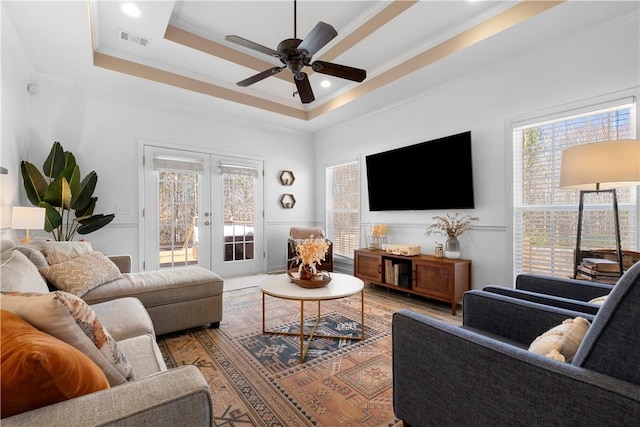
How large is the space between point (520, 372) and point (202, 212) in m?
4.52

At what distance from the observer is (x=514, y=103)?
311 centimetres

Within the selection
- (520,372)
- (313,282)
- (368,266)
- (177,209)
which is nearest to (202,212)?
(177,209)

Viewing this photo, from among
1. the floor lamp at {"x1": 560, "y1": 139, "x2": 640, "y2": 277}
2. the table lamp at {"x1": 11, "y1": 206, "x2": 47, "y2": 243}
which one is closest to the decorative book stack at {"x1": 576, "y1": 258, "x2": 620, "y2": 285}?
the floor lamp at {"x1": 560, "y1": 139, "x2": 640, "y2": 277}

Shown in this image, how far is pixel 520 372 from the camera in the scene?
3.23 ft

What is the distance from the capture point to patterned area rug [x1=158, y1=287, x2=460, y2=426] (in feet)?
5.33

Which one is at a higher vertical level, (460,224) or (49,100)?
(49,100)

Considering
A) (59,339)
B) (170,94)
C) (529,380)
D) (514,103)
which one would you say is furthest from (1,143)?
(514,103)

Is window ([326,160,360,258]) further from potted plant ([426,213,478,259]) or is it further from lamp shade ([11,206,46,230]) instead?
lamp shade ([11,206,46,230])

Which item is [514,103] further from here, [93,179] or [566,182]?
[93,179]

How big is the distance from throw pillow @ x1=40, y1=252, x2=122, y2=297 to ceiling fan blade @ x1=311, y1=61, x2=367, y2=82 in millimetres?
2352

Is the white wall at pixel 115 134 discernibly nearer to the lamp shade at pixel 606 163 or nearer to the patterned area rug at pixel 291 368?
the patterned area rug at pixel 291 368

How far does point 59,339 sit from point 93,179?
338cm

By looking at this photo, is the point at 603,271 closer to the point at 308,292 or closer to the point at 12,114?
the point at 308,292

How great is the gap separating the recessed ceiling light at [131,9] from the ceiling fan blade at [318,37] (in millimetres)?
1573
